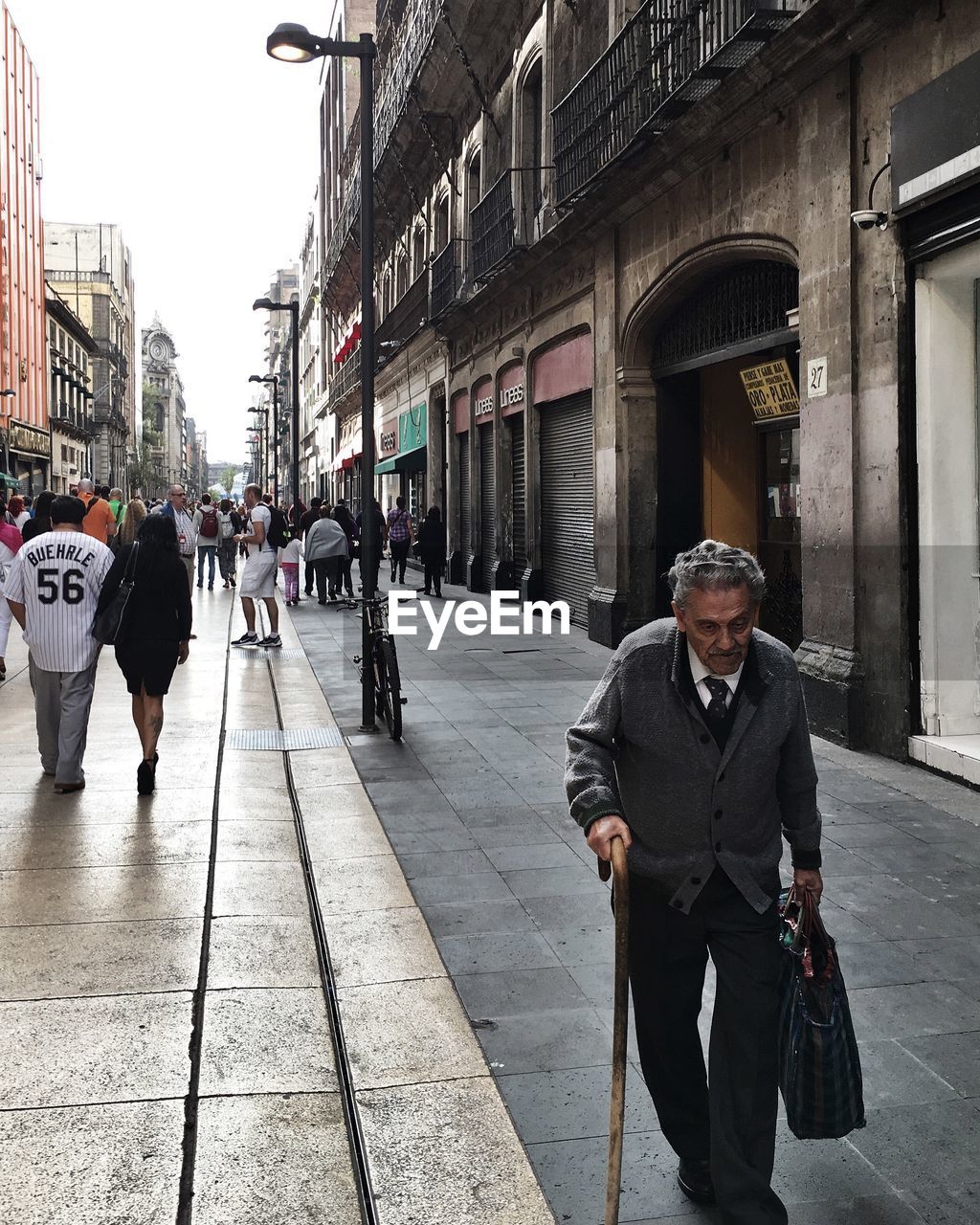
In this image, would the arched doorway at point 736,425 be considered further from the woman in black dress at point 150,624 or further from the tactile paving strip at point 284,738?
the woman in black dress at point 150,624

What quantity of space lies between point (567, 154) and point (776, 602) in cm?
649

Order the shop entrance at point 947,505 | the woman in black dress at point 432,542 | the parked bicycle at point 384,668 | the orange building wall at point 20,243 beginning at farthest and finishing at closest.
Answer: the orange building wall at point 20,243, the woman in black dress at point 432,542, the parked bicycle at point 384,668, the shop entrance at point 947,505

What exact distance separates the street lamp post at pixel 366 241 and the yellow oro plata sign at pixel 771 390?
12.0 feet

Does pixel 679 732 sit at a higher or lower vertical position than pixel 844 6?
lower

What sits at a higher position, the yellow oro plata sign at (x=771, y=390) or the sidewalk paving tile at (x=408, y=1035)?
the yellow oro plata sign at (x=771, y=390)

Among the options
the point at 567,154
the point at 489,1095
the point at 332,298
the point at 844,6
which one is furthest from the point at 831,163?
the point at 332,298

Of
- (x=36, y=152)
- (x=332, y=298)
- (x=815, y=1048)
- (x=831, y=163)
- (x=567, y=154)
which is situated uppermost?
(x=36, y=152)

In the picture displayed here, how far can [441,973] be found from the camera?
15.2ft

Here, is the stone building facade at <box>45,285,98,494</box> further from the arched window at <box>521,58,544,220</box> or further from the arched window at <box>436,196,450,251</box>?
the arched window at <box>521,58,544,220</box>

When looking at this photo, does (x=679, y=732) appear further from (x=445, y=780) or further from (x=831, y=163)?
A: (x=831, y=163)

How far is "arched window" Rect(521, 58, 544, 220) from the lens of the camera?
18.4 meters

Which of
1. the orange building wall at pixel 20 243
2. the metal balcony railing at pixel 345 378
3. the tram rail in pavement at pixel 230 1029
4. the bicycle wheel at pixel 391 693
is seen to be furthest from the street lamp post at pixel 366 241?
the orange building wall at pixel 20 243

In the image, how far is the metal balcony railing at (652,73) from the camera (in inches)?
390

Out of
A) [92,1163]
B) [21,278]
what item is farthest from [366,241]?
[21,278]
